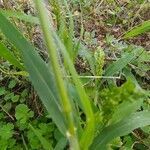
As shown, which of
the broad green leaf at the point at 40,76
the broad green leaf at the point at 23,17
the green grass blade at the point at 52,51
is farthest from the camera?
the broad green leaf at the point at 23,17

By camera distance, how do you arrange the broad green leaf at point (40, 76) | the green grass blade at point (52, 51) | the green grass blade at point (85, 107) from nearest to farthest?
the green grass blade at point (52, 51) → the green grass blade at point (85, 107) → the broad green leaf at point (40, 76)

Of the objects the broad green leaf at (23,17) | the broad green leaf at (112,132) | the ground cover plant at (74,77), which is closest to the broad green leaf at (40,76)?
the ground cover plant at (74,77)

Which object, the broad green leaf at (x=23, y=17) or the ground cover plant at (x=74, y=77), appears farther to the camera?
the broad green leaf at (x=23, y=17)

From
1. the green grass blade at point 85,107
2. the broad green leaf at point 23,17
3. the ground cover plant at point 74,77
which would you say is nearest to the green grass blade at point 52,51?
→ the ground cover plant at point 74,77

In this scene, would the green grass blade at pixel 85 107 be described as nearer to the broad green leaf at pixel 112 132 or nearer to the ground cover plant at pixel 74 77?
the ground cover plant at pixel 74 77

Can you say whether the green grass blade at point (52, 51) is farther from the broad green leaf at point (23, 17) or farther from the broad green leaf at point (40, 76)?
the broad green leaf at point (23, 17)

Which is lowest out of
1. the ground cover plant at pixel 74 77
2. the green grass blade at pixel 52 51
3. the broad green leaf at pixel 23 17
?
the ground cover plant at pixel 74 77

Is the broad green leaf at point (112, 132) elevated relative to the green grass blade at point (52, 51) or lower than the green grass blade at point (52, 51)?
lower

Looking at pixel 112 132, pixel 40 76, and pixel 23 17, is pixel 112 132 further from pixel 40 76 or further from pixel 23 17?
pixel 23 17

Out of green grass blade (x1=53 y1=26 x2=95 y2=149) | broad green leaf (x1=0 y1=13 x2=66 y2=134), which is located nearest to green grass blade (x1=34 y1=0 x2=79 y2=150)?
green grass blade (x1=53 y1=26 x2=95 y2=149)

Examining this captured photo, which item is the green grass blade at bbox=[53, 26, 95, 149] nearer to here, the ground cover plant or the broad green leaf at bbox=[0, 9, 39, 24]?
the ground cover plant
